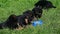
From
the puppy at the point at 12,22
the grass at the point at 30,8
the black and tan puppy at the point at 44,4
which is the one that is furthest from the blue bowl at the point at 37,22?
the black and tan puppy at the point at 44,4

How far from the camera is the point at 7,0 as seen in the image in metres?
11.2

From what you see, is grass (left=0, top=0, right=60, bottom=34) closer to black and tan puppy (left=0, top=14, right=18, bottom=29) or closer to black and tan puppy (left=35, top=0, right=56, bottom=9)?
black and tan puppy (left=0, top=14, right=18, bottom=29)

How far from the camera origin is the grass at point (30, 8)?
8000 millimetres

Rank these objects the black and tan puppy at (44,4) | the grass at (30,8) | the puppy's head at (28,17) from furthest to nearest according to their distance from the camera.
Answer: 1. the black and tan puppy at (44,4)
2. the puppy's head at (28,17)
3. the grass at (30,8)

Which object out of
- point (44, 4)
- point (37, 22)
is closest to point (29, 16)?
point (37, 22)

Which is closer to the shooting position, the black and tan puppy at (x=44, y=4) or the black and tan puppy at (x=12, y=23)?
the black and tan puppy at (x=12, y=23)

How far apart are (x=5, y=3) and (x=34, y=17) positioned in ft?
8.00

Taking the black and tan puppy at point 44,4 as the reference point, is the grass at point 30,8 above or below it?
below

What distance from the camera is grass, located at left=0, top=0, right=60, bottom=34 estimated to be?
8000mm

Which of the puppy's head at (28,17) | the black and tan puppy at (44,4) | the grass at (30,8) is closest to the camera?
the grass at (30,8)

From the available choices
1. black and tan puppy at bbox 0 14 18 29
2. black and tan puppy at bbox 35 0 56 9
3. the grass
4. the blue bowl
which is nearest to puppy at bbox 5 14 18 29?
black and tan puppy at bbox 0 14 18 29

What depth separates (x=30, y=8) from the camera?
10.4 meters

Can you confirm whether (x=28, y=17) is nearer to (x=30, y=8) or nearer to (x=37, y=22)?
(x=37, y=22)

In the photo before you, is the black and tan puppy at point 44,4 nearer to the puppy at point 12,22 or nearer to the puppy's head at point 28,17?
the puppy's head at point 28,17
